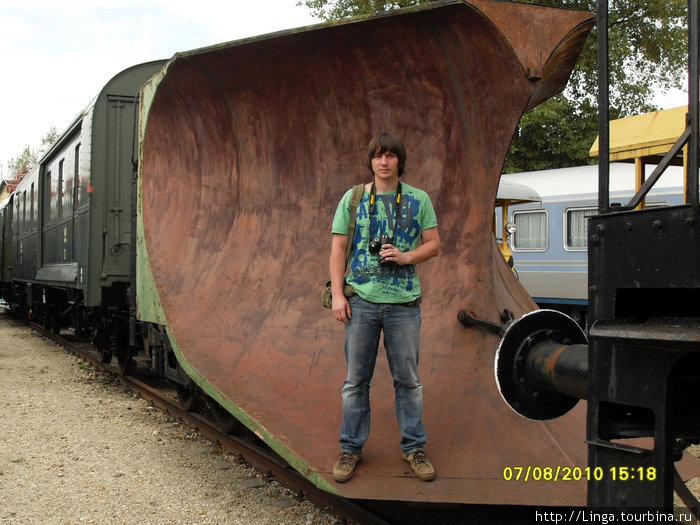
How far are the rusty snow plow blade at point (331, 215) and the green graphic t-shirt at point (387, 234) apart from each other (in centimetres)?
91

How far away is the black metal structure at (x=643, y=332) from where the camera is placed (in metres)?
2.01

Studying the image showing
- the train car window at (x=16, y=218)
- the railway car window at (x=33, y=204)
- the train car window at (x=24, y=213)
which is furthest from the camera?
the train car window at (x=16, y=218)

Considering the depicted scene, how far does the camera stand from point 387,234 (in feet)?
Answer: 11.2

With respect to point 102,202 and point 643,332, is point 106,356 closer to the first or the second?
point 102,202

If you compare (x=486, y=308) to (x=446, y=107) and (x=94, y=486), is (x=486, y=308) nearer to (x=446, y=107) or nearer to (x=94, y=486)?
(x=446, y=107)

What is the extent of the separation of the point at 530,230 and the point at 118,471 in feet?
36.2

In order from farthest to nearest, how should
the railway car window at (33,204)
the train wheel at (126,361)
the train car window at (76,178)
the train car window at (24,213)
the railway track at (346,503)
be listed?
the train car window at (24,213) → the railway car window at (33,204) → the train car window at (76,178) → the train wheel at (126,361) → the railway track at (346,503)

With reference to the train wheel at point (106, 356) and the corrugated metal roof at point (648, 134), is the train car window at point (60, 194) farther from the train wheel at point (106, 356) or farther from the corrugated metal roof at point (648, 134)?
the corrugated metal roof at point (648, 134)

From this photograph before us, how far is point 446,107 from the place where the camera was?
14.7ft

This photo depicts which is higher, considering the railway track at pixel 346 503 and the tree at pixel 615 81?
the tree at pixel 615 81

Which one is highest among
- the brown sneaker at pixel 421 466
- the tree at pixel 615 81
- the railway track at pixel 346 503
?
the tree at pixel 615 81

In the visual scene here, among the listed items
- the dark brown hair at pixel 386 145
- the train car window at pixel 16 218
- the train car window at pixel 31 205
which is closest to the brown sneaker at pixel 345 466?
the dark brown hair at pixel 386 145

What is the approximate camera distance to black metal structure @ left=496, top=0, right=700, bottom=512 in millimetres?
2008

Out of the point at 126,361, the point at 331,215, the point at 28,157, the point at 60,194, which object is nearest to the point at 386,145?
the point at 331,215
